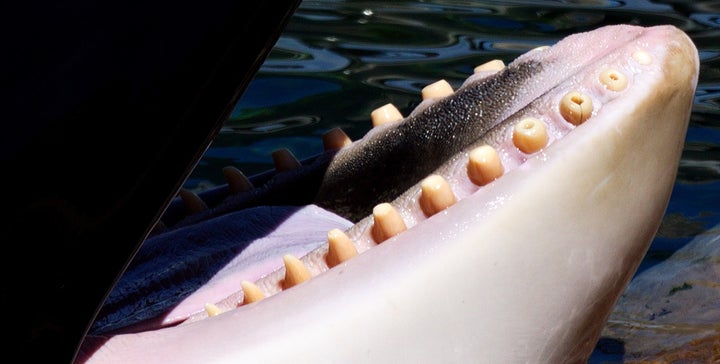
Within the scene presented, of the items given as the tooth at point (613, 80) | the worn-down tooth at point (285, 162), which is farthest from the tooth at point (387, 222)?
the worn-down tooth at point (285, 162)

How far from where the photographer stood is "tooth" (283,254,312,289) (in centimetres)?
168

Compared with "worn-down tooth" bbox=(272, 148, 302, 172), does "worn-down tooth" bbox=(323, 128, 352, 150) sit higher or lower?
higher

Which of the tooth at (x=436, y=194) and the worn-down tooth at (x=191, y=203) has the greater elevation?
the tooth at (x=436, y=194)

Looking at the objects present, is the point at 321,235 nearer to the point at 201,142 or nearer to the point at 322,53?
the point at 201,142

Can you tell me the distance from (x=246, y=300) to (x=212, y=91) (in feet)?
1.12

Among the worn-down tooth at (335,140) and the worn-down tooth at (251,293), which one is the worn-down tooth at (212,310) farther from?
the worn-down tooth at (335,140)

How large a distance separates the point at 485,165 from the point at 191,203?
86 cm

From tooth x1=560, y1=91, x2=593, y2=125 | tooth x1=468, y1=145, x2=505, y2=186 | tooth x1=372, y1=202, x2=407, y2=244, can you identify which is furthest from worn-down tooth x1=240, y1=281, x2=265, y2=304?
tooth x1=560, y1=91, x2=593, y2=125

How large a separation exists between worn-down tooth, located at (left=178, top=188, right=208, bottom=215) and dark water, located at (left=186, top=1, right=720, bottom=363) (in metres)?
1.32


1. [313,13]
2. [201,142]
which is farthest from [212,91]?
[313,13]

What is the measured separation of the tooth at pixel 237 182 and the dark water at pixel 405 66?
1.25 m

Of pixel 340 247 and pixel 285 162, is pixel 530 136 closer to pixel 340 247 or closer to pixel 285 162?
pixel 340 247

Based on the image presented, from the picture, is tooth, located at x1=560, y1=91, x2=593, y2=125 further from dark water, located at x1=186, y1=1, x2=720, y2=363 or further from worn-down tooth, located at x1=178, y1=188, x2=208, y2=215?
dark water, located at x1=186, y1=1, x2=720, y2=363

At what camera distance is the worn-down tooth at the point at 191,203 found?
93.3 inches
